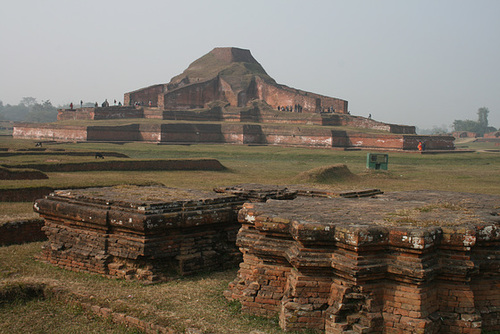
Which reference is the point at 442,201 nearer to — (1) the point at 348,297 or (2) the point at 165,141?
(1) the point at 348,297

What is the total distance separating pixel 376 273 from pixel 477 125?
81296 mm

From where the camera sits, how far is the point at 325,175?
1271 cm

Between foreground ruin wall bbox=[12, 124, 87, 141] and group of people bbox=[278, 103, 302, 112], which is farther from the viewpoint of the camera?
group of people bbox=[278, 103, 302, 112]

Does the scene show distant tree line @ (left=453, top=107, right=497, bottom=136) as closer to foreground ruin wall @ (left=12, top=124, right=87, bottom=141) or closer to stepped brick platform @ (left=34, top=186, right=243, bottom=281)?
foreground ruin wall @ (left=12, top=124, right=87, bottom=141)

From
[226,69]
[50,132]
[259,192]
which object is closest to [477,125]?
[226,69]

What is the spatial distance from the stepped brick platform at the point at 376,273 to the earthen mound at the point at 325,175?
27.8 ft

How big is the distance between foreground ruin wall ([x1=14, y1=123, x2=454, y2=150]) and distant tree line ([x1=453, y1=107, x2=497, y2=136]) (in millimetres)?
47527

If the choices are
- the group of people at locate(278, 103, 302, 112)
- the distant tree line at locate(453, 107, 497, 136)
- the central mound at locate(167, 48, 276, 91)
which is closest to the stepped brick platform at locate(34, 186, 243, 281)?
the group of people at locate(278, 103, 302, 112)

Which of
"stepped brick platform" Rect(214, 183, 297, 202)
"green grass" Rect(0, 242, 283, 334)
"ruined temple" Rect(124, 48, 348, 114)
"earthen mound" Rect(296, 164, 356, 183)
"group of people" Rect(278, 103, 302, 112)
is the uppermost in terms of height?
"ruined temple" Rect(124, 48, 348, 114)

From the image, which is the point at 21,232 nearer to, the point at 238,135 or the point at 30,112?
the point at 238,135

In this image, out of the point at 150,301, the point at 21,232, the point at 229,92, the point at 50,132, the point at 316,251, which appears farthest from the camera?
the point at 229,92

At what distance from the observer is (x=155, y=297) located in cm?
395

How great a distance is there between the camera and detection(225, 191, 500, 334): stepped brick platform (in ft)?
10.9

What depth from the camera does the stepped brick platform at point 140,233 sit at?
14.5ft
